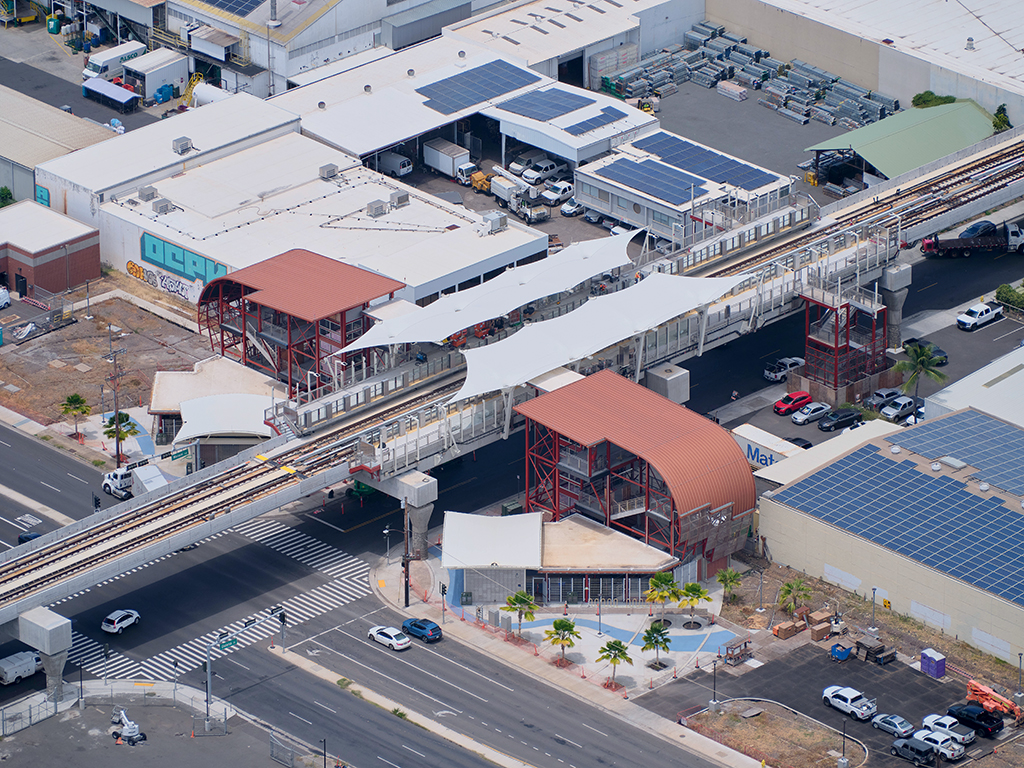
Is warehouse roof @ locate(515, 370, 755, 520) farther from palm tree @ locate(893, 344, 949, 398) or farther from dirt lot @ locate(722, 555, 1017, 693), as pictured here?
palm tree @ locate(893, 344, 949, 398)

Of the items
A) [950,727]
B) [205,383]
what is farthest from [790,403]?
[205,383]

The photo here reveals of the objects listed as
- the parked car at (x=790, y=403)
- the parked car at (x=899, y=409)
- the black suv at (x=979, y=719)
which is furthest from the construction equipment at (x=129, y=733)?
the parked car at (x=899, y=409)

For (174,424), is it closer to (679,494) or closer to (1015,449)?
(679,494)

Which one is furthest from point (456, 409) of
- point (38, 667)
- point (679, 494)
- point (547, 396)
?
point (38, 667)

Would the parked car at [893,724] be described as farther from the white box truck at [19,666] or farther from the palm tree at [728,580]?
the white box truck at [19,666]

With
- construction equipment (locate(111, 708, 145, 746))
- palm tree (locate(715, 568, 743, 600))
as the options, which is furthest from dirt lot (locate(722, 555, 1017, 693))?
construction equipment (locate(111, 708, 145, 746))
